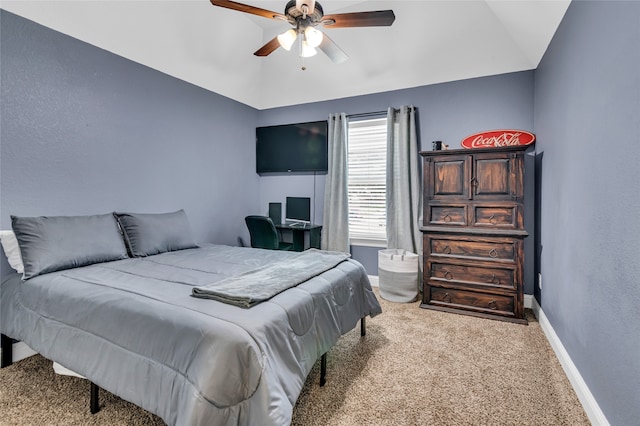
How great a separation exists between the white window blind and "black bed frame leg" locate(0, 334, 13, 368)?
3.44m

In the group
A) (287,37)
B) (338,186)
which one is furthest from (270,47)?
(338,186)

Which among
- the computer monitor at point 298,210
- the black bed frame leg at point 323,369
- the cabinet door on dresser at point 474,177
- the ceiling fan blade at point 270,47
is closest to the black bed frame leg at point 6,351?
the black bed frame leg at point 323,369

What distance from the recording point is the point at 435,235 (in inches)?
129

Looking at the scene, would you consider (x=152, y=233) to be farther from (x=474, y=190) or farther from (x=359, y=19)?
(x=474, y=190)

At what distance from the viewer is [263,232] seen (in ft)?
12.5

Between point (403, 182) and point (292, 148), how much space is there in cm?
172

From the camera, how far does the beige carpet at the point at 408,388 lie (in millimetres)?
1676

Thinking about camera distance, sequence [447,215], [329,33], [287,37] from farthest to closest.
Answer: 1. [329,33]
2. [447,215]
3. [287,37]

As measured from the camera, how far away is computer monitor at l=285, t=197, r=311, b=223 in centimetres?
443

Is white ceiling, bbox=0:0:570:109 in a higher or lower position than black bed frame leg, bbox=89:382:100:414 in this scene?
higher

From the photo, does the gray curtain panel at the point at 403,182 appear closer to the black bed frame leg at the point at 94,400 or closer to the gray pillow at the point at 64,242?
the gray pillow at the point at 64,242

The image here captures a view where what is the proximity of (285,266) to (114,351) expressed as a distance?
110cm

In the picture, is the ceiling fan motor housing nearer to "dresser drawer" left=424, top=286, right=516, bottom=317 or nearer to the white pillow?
the white pillow

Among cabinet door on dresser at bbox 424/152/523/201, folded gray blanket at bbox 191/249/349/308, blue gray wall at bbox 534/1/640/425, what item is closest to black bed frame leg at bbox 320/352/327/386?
folded gray blanket at bbox 191/249/349/308
